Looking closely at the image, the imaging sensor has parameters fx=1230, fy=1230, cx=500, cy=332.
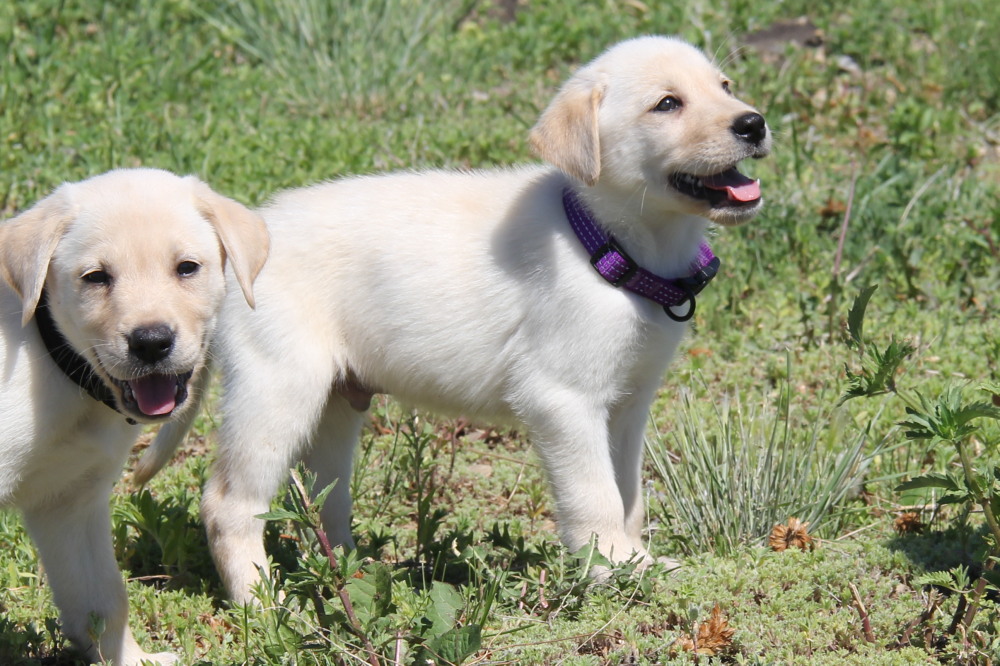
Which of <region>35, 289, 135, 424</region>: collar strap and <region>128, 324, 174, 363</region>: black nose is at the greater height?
<region>128, 324, 174, 363</region>: black nose

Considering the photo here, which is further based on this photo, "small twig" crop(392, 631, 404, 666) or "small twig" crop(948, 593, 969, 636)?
"small twig" crop(948, 593, 969, 636)

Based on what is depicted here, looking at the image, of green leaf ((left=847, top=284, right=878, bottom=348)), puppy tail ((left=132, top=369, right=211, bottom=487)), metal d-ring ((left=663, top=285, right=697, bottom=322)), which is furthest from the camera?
puppy tail ((left=132, top=369, right=211, bottom=487))

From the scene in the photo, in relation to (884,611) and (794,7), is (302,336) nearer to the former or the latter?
(884,611)

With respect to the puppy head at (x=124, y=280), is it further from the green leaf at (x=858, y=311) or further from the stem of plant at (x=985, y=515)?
the stem of plant at (x=985, y=515)

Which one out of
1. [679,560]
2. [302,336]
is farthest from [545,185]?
[679,560]

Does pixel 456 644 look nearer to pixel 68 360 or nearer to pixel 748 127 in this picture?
pixel 68 360

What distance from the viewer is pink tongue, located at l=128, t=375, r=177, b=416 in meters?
3.39

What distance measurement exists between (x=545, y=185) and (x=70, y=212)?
1.67 m

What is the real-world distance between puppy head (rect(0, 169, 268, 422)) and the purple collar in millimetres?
1177

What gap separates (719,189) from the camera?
13.2 feet

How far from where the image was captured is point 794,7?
31.1 feet

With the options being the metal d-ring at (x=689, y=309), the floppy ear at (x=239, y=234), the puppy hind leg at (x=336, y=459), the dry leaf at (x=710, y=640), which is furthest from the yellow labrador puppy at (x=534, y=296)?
the floppy ear at (x=239, y=234)

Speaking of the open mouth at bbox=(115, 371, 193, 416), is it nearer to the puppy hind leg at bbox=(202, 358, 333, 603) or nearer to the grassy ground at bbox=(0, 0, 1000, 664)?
the grassy ground at bbox=(0, 0, 1000, 664)

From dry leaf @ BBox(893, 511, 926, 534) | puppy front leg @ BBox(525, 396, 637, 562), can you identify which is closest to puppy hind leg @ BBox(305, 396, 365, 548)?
puppy front leg @ BBox(525, 396, 637, 562)
